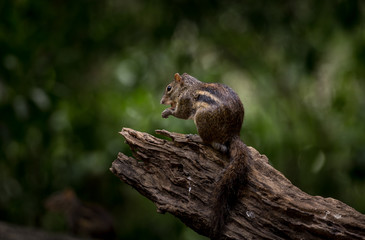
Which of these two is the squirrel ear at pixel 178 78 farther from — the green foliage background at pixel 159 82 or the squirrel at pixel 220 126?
the green foliage background at pixel 159 82

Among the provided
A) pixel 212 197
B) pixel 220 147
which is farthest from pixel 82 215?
pixel 212 197

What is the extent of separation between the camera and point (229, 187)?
9.65 ft

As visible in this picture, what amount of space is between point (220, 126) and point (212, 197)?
1.74 ft

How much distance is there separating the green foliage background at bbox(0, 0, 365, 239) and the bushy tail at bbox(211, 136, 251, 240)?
6.80 ft

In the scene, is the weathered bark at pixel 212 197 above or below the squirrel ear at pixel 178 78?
below

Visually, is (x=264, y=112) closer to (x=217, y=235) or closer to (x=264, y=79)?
(x=264, y=79)

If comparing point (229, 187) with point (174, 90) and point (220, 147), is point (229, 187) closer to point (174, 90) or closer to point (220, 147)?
point (220, 147)

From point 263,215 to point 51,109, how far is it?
4169 mm

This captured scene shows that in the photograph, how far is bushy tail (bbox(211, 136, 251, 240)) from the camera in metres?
2.85

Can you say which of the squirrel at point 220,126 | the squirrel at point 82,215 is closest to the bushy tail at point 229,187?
the squirrel at point 220,126

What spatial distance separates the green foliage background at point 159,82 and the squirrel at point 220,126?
1.51 m

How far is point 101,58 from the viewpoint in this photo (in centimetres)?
716

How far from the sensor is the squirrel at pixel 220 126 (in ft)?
9.54

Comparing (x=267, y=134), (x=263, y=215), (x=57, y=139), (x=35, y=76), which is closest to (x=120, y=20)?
(x=35, y=76)
